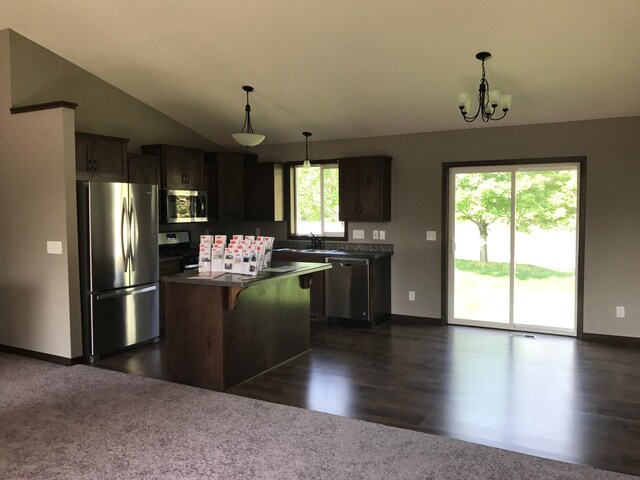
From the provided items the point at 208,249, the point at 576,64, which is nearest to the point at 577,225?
the point at 576,64

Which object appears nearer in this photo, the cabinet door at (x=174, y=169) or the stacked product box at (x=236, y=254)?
the stacked product box at (x=236, y=254)

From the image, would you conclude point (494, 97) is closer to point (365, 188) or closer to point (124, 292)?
point (365, 188)

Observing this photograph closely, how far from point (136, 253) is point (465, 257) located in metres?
3.83

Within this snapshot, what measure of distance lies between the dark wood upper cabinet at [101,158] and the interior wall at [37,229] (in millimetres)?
527

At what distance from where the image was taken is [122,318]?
16.6ft

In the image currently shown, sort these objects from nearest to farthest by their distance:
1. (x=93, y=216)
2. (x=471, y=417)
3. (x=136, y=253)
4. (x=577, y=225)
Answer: (x=471, y=417) < (x=93, y=216) < (x=136, y=253) < (x=577, y=225)

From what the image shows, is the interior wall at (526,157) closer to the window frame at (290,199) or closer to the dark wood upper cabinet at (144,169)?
the window frame at (290,199)

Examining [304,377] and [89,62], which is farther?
[89,62]

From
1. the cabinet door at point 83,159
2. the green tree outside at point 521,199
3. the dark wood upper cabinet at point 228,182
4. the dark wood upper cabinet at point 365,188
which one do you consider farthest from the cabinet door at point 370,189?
the cabinet door at point 83,159

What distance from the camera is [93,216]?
4688 millimetres

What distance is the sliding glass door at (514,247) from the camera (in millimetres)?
5750

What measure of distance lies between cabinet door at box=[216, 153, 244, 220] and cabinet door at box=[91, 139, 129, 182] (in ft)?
5.38

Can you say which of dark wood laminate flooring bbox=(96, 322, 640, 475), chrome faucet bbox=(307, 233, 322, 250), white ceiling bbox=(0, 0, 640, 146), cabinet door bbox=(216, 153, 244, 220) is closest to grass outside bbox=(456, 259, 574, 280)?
dark wood laminate flooring bbox=(96, 322, 640, 475)

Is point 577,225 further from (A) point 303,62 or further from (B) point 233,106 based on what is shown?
(B) point 233,106
